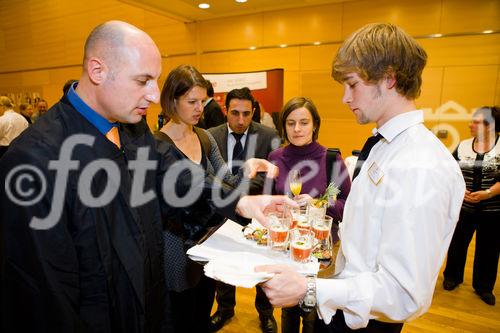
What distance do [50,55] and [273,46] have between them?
24.8ft

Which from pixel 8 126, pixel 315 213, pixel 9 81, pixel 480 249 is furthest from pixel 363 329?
pixel 9 81

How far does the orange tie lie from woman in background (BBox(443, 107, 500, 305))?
3394 millimetres

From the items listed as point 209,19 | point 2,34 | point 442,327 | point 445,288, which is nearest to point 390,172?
point 442,327

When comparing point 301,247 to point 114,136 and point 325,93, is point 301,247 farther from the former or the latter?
point 325,93

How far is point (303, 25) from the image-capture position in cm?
634

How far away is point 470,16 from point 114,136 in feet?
19.8

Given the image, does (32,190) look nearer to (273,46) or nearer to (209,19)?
(273,46)

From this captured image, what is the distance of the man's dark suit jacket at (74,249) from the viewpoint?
0.91 meters

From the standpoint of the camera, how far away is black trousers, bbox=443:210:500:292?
321 cm

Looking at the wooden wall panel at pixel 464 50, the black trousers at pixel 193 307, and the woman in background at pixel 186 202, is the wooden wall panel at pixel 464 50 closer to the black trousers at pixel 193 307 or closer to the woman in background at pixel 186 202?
the woman in background at pixel 186 202

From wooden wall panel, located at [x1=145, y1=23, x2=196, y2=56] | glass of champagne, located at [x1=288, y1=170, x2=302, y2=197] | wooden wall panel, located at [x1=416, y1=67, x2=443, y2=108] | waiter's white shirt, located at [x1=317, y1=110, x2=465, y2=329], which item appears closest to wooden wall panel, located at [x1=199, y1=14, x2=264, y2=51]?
wooden wall panel, located at [x1=145, y1=23, x2=196, y2=56]

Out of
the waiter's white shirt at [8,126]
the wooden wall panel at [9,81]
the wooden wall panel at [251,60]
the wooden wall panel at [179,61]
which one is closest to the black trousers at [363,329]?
the wooden wall panel at [251,60]

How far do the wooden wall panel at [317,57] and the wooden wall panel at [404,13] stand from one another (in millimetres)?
638

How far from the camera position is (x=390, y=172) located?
106 cm
